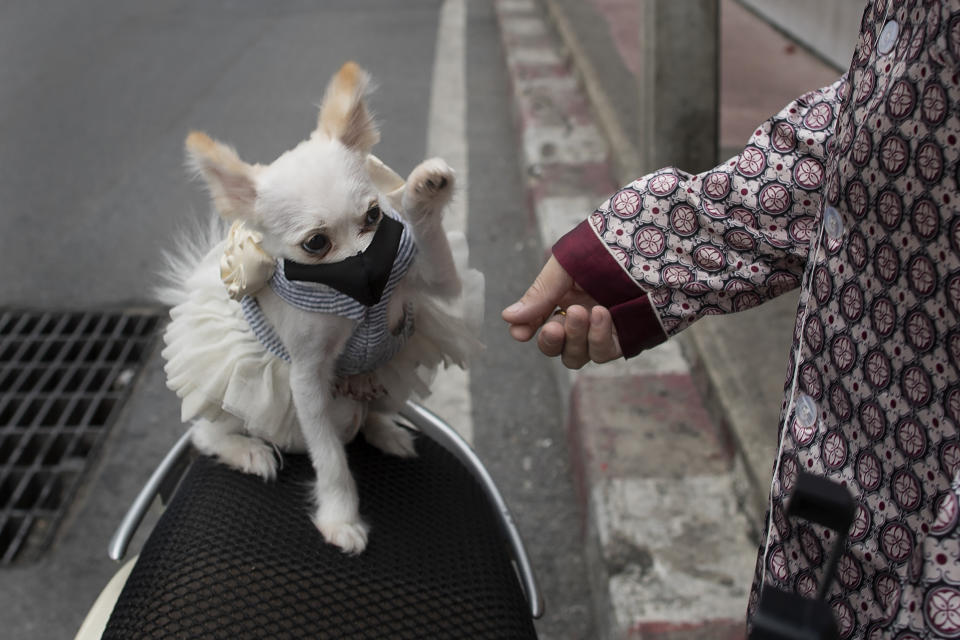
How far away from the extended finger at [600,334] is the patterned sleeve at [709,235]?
29 mm

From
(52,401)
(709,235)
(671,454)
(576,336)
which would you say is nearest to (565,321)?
(576,336)

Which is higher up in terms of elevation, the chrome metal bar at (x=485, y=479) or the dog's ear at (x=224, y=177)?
the dog's ear at (x=224, y=177)

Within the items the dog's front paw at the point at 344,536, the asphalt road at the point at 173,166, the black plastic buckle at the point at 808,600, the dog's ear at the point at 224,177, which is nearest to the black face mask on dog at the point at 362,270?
the dog's ear at the point at 224,177

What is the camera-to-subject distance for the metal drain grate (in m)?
2.82

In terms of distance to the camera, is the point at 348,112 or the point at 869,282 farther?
the point at 348,112

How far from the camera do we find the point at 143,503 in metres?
1.58

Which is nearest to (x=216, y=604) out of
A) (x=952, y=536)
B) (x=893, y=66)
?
(x=952, y=536)

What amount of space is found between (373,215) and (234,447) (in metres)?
0.51

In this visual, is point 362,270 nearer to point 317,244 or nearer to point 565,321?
point 317,244

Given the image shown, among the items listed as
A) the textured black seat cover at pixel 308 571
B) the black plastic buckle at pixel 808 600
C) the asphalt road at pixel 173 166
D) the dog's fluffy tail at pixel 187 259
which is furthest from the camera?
the asphalt road at pixel 173 166

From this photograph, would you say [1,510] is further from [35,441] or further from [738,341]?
[738,341]

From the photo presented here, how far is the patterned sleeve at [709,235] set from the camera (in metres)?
1.23

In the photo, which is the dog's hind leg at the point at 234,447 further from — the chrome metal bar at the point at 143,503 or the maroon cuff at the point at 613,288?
the maroon cuff at the point at 613,288

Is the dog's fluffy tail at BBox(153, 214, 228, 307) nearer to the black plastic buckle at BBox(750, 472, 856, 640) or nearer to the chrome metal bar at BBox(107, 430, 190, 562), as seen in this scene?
the chrome metal bar at BBox(107, 430, 190, 562)
